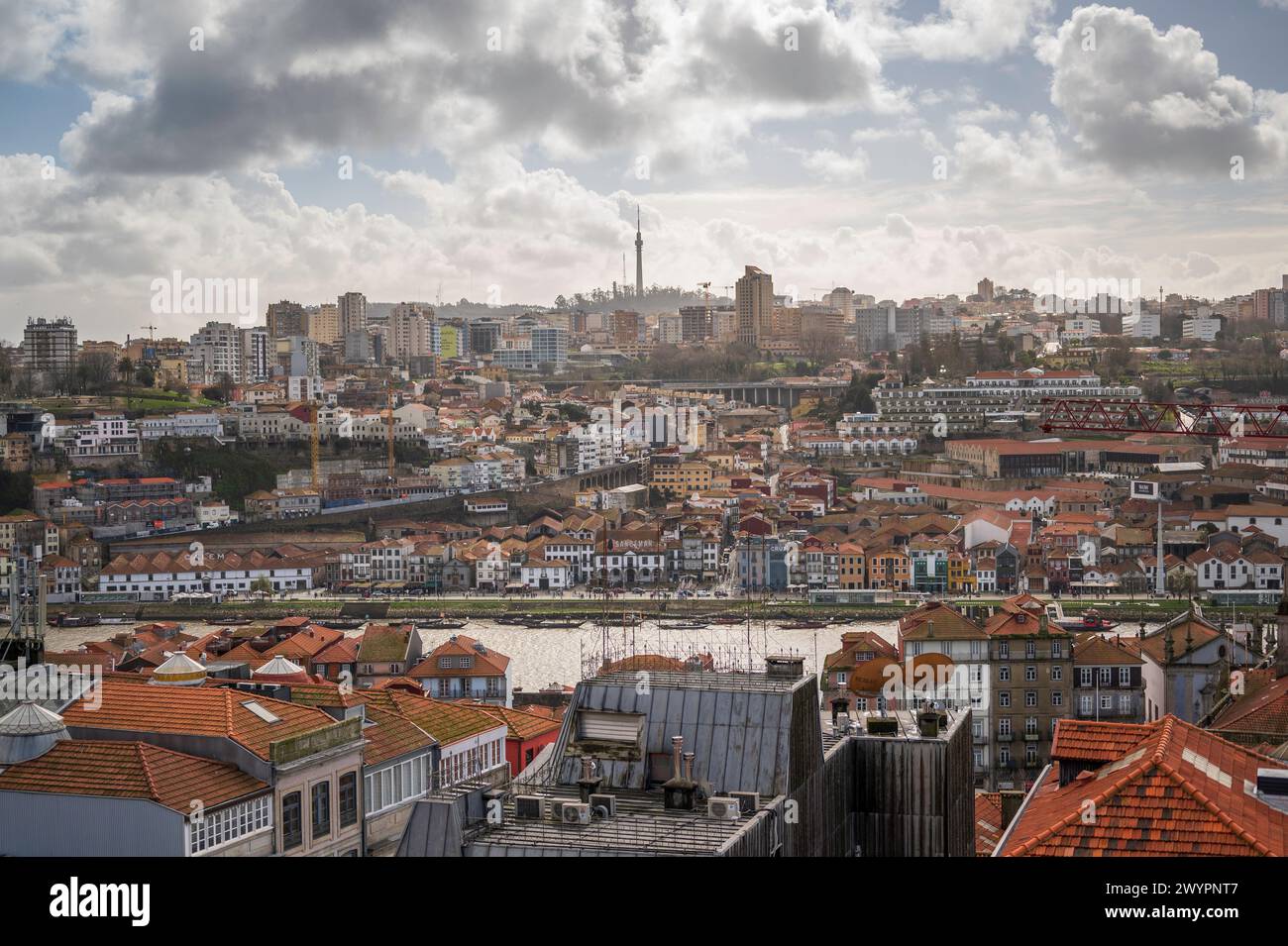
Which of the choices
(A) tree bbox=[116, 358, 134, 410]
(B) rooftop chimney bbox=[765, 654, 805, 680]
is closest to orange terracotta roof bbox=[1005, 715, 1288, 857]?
(B) rooftop chimney bbox=[765, 654, 805, 680]

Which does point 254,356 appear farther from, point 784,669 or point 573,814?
point 573,814

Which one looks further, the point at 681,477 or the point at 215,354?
the point at 215,354

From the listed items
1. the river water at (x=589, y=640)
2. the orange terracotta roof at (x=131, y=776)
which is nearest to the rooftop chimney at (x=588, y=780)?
the orange terracotta roof at (x=131, y=776)

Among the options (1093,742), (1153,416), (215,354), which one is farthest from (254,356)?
(1093,742)

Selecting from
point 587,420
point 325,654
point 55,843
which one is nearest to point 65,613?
point 325,654

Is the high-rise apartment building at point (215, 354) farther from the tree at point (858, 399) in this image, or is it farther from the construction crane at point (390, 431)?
the tree at point (858, 399)

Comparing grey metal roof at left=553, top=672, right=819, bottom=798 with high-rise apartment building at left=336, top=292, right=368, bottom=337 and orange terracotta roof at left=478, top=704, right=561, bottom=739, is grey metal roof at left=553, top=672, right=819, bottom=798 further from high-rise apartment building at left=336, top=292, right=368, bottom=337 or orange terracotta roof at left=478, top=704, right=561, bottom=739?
high-rise apartment building at left=336, top=292, right=368, bottom=337
